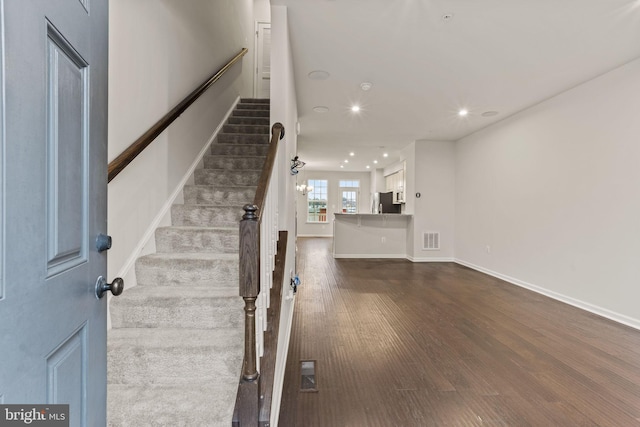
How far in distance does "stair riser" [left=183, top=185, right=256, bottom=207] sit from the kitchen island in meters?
4.15

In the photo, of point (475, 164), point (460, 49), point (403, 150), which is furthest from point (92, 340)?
point (403, 150)

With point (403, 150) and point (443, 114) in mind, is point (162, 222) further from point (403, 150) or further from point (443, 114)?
point (403, 150)

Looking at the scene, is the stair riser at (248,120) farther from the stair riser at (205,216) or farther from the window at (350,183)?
the window at (350,183)

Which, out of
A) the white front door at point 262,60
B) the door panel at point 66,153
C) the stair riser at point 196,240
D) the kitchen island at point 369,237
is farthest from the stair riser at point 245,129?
the kitchen island at point 369,237

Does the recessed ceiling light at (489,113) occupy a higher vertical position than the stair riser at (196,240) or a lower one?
higher

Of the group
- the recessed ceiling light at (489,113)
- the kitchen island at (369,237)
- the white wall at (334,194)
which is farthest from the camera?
the white wall at (334,194)

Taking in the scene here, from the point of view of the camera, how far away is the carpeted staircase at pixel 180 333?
4.31 ft

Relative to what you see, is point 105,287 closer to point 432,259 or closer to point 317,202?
point 432,259

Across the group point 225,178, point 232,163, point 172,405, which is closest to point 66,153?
point 172,405

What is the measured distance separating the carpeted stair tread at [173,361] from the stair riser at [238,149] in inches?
88.6

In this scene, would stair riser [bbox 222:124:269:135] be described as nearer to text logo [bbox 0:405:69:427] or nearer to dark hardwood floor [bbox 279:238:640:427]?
dark hardwood floor [bbox 279:238:640:427]

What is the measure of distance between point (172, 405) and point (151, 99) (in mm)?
2038

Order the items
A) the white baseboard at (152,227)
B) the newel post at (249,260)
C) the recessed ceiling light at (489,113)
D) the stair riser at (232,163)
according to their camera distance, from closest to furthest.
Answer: the newel post at (249,260) → the white baseboard at (152,227) → the stair riser at (232,163) → the recessed ceiling light at (489,113)

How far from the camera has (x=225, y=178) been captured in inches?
113
